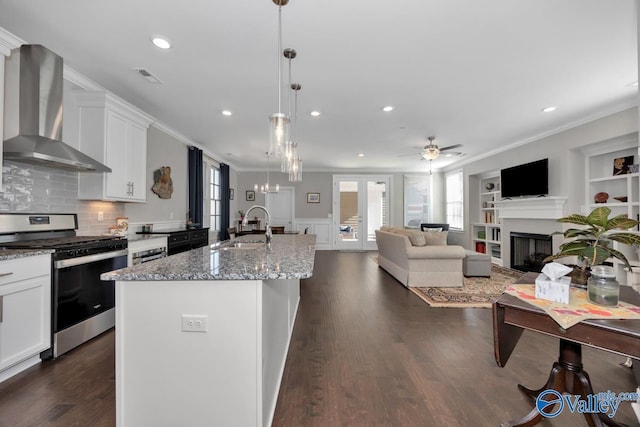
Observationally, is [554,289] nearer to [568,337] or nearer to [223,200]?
[568,337]

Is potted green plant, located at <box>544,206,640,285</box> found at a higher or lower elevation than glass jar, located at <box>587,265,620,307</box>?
higher

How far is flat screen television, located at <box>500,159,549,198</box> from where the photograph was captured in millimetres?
4945

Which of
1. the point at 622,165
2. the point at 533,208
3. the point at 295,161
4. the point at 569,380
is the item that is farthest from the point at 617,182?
the point at 295,161

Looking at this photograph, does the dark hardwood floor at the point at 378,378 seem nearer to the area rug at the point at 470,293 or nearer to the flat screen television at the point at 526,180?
the area rug at the point at 470,293

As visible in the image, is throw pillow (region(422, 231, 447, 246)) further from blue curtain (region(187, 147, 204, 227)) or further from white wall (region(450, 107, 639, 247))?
blue curtain (region(187, 147, 204, 227))

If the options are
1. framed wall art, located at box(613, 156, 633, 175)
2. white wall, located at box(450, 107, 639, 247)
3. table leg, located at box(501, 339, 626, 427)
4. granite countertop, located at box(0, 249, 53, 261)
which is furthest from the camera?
framed wall art, located at box(613, 156, 633, 175)

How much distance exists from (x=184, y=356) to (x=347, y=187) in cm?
798

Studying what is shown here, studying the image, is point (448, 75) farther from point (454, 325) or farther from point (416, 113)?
point (454, 325)

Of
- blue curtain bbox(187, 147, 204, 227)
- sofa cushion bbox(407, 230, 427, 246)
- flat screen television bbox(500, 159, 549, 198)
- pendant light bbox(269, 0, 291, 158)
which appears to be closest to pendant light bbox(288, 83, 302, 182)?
pendant light bbox(269, 0, 291, 158)

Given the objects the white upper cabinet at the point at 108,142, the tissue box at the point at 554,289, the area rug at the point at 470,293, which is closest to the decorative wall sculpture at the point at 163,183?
the white upper cabinet at the point at 108,142

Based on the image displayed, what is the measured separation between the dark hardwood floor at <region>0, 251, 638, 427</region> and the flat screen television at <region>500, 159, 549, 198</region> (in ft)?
10.4

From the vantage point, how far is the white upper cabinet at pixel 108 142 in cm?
317

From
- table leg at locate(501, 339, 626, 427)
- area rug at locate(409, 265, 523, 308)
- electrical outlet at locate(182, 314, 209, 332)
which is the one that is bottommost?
area rug at locate(409, 265, 523, 308)

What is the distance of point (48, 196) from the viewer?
284 centimetres
